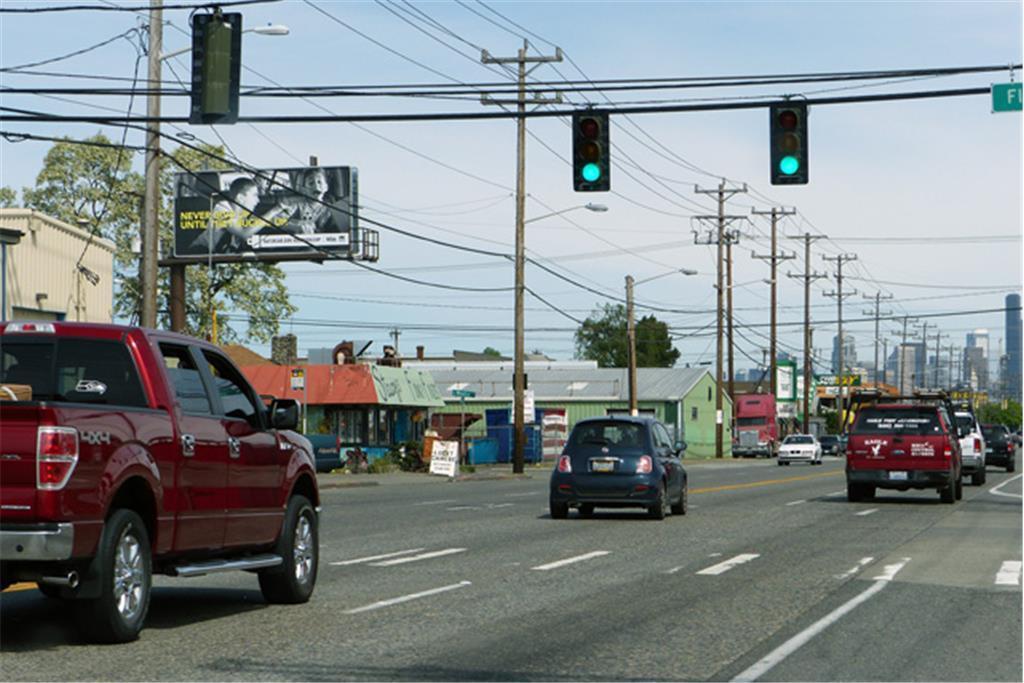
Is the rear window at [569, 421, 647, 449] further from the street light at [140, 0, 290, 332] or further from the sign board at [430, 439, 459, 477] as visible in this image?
the sign board at [430, 439, 459, 477]

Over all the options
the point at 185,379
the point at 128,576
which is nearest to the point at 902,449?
the point at 185,379

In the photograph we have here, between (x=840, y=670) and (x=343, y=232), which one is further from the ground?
(x=343, y=232)

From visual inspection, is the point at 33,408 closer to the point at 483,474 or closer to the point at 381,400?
the point at 483,474

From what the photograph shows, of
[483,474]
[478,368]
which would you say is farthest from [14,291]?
[478,368]

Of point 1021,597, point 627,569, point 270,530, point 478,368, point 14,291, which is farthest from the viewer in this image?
point 478,368

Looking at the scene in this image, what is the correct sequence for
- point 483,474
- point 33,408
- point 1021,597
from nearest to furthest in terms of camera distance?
1. point 33,408
2. point 1021,597
3. point 483,474

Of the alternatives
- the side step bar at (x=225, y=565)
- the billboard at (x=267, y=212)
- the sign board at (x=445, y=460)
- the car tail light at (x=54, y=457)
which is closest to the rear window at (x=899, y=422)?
the sign board at (x=445, y=460)

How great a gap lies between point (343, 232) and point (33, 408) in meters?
54.3

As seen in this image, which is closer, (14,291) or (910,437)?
(910,437)

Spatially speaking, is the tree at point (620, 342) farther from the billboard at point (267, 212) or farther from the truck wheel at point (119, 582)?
the truck wheel at point (119, 582)

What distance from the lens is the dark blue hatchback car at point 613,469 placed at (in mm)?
24766

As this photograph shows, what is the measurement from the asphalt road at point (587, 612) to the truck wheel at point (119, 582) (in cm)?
14

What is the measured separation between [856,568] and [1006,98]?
7.71 metres

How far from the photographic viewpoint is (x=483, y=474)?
52.2 meters
